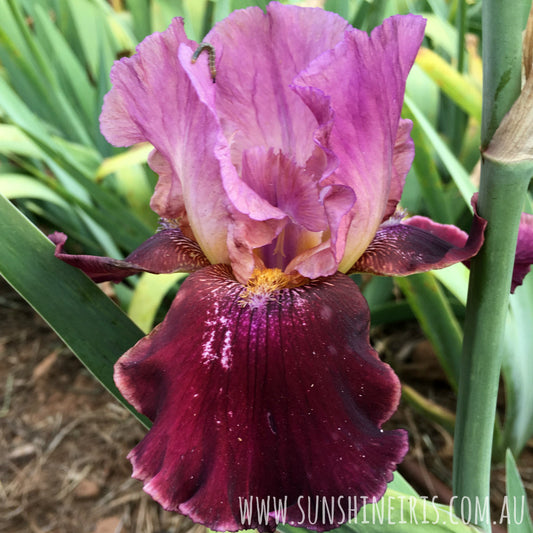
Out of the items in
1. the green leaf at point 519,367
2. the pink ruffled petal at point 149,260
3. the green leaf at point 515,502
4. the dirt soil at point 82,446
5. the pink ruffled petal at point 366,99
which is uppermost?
the pink ruffled petal at point 366,99

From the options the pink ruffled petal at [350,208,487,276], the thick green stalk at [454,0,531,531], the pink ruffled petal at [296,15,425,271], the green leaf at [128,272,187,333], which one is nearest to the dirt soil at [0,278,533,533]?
the green leaf at [128,272,187,333]

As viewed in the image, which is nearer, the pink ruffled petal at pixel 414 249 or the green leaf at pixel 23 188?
the pink ruffled petal at pixel 414 249

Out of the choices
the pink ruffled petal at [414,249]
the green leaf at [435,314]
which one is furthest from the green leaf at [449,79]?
the pink ruffled petal at [414,249]

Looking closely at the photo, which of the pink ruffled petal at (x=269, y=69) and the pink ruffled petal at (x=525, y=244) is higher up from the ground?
the pink ruffled petal at (x=269, y=69)

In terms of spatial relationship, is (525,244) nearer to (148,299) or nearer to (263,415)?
(263,415)

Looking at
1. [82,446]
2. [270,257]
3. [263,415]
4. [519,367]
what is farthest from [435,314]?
[82,446]

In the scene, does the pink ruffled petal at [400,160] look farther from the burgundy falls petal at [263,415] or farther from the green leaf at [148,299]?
the green leaf at [148,299]

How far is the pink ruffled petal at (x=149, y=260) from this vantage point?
0.52 metres

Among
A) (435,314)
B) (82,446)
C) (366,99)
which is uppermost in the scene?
(366,99)

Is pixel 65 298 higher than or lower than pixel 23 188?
higher

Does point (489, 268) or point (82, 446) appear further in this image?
point (82, 446)

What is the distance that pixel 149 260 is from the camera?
55 centimetres

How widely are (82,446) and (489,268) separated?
1.08m

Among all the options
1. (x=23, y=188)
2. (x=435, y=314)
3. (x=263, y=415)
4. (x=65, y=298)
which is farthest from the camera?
(x=23, y=188)
